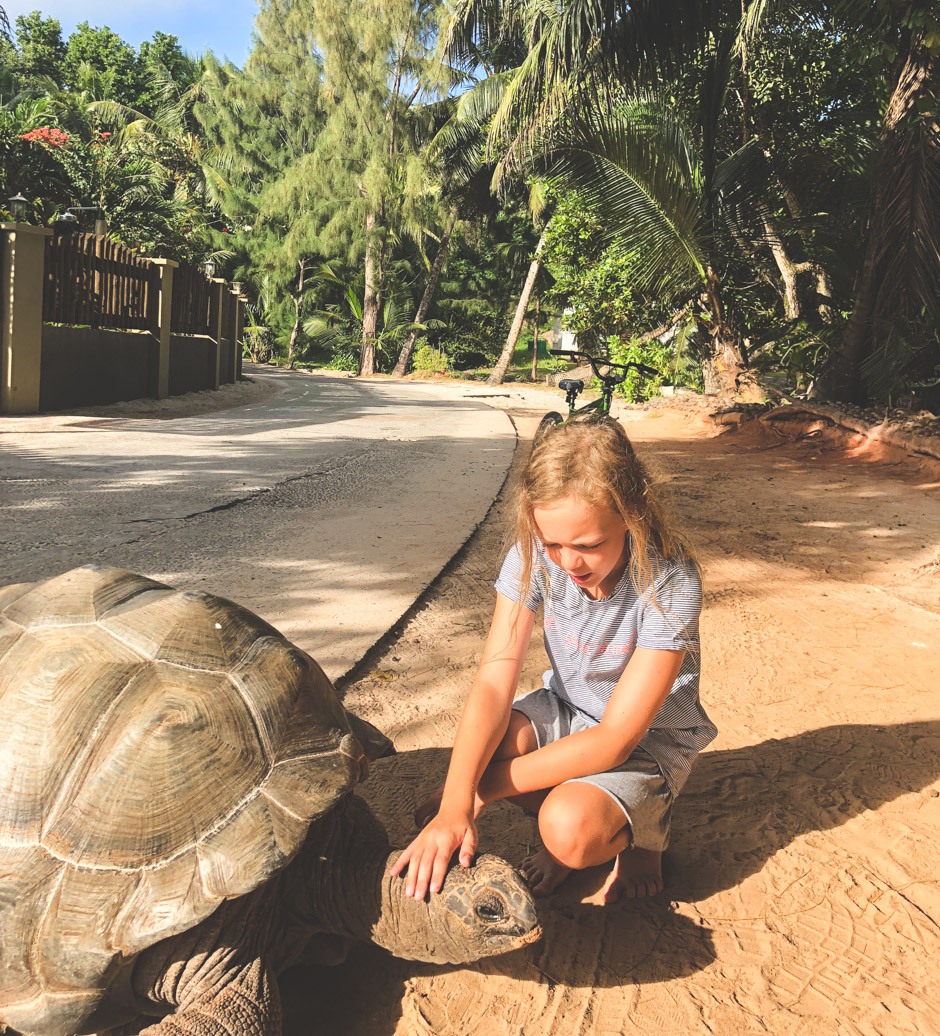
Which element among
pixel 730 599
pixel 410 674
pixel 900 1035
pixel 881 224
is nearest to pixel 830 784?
pixel 900 1035

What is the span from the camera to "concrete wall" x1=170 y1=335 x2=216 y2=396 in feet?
53.7

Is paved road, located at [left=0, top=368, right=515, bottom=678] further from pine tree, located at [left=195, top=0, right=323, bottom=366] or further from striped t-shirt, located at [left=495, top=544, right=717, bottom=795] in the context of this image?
pine tree, located at [left=195, top=0, right=323, bottom=366]

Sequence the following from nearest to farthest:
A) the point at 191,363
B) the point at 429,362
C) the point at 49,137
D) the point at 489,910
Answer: the point at 489,910
the point at 191,363
the point at 49,137
the point at 429,362

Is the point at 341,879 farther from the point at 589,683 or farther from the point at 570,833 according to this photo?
the point at 589,683

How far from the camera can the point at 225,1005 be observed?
172 centimetres

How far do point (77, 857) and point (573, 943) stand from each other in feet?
3.63

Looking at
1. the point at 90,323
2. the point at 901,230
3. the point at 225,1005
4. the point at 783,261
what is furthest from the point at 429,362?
the point at 225,1005

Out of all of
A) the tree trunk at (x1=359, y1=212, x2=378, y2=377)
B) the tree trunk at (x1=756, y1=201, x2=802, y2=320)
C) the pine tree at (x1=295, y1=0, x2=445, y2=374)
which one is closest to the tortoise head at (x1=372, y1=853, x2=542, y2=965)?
the tree trunk at (x1=756, y1=201, x2=802, y2=320)

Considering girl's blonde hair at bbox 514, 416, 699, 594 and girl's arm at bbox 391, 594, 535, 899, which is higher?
girl's blonde hair at bbox 514, 416, 699, 594

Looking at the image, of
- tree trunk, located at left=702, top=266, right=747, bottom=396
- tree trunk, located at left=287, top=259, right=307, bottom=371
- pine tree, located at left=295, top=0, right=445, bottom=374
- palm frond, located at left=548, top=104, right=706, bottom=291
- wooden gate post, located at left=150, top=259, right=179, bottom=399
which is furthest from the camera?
tree trunk, located at left=287, top=259, right=307, bottom=371

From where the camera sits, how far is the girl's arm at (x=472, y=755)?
1.79 m

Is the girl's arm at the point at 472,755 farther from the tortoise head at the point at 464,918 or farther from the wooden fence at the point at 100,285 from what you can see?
the wooden fence at the point at 100,285

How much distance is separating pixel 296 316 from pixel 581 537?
37.9 meters

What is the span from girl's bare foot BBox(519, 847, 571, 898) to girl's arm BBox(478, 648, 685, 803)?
0.26 m
